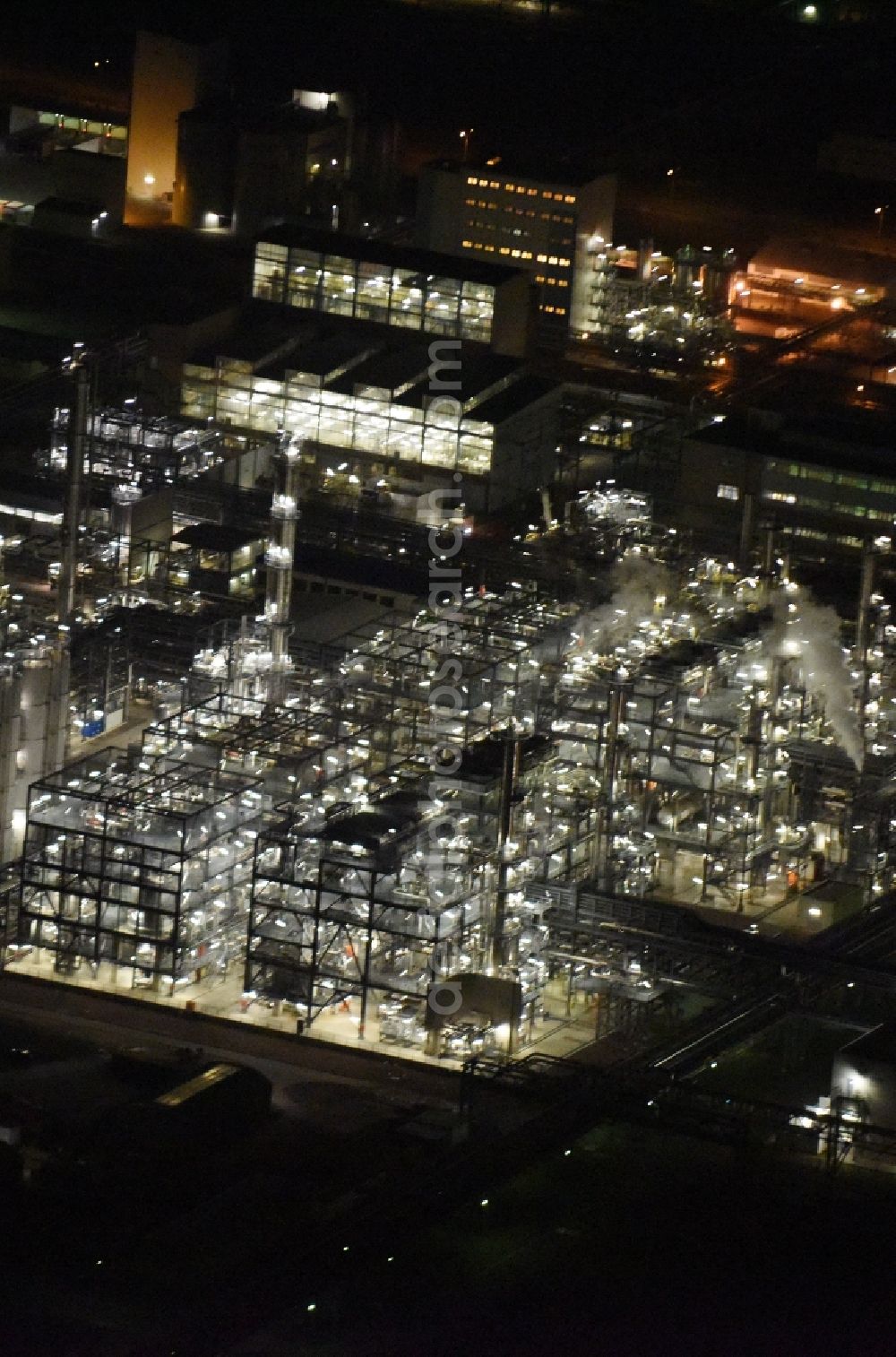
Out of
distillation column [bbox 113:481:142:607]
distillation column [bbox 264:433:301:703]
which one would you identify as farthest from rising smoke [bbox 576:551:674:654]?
distillation column [bbox 113:481:142:607]

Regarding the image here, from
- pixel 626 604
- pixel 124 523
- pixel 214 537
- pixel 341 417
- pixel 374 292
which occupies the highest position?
pixel 374 292

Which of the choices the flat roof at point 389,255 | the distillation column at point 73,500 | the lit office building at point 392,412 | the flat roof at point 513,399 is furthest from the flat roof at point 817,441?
the distillation column at point 73,500

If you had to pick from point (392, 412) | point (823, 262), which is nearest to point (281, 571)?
point (392, 412)

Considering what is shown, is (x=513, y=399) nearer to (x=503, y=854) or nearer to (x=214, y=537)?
(x=214, y=537)

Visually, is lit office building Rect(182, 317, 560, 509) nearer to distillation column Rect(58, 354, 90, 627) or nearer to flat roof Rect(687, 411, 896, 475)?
flat roof Rect(687, 411, 896, 475)

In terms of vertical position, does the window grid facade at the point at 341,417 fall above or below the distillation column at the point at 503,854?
above

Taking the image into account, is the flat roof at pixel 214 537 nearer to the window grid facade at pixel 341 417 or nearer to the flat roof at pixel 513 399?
the window grid facade at pixel 341 417

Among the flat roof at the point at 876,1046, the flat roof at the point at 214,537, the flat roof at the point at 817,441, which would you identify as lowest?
the flat roof at the point at 876,1046

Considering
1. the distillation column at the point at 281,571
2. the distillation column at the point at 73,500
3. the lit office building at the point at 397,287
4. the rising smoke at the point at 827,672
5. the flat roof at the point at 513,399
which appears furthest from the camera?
the lit office building at the point at 397,287

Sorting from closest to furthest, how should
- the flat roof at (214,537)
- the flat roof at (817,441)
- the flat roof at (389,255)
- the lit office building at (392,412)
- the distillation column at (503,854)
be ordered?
the distillation column at (503,854)
the flat roof at (214,537)
the flat roof at (817,441)
the lit office building at (392,412)
the flat roof at (389,255)
